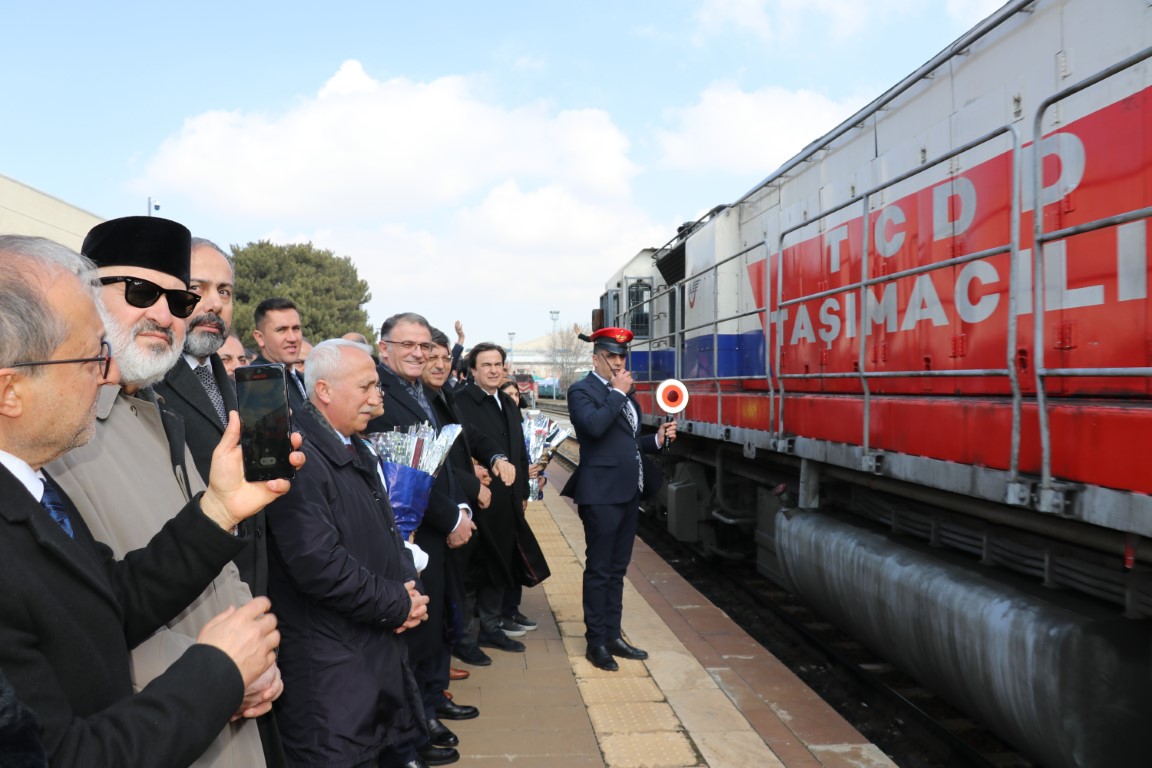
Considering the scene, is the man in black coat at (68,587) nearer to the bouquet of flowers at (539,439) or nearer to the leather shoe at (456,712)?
the leather shoe at (456,712)

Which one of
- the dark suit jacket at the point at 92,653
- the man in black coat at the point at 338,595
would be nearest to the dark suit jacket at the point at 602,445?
the man in black coat at the point at 338,595

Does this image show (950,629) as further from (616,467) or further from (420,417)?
(420,417)

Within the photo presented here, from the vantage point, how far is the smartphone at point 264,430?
182 cm

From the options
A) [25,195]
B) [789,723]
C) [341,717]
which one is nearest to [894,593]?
[789,723]

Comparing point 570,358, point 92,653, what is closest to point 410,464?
point 92,653

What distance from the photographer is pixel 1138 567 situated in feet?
9.70

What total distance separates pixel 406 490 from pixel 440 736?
4.01 feet

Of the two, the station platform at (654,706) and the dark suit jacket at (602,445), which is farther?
the dark suit jacket at (602,445)

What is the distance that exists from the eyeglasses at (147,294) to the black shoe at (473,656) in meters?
3.58

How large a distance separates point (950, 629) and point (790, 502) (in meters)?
2.55

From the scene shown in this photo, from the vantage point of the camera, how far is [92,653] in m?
1.39

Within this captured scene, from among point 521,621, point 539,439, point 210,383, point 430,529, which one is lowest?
point 521,621

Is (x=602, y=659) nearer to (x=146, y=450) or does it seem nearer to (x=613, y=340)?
(x=613, y=340)

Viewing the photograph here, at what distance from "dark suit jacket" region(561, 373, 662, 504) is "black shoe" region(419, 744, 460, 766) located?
5.90 feet
